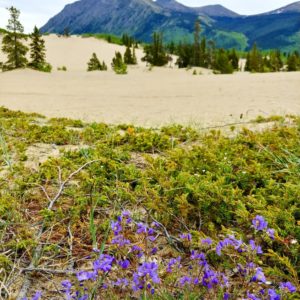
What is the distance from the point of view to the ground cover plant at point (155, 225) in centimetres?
202

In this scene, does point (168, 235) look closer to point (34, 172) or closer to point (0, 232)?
point (0, 232)

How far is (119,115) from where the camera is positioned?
8.82 meters

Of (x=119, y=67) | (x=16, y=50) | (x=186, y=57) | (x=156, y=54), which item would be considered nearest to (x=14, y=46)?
(x=16, y=50)

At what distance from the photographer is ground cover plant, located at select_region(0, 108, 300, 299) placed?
6.64ft

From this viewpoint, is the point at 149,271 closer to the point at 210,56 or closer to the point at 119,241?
the point at 119,241

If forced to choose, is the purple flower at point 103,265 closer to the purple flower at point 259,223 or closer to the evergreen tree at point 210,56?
the purple flower at point 259,223

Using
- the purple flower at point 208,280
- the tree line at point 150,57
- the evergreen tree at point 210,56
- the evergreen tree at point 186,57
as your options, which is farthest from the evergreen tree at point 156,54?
the purple flower at point 208,280

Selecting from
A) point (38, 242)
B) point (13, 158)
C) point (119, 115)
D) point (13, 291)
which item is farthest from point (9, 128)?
point (13, 291)

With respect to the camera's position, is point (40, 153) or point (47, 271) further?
point (40, 153)

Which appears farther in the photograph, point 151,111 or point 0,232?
point 151,111

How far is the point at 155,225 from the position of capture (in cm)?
301

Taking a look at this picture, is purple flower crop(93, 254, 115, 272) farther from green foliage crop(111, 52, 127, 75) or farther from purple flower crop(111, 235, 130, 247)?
green foliage crop(111, 52, 127, 75)

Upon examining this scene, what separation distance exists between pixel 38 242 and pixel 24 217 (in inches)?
21.9

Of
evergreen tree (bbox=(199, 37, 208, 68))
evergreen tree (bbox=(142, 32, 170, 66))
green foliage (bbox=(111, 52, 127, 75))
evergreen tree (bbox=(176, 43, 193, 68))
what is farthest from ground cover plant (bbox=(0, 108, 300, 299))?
evergreen tree (bbox=(199, 37, 208, 68))
